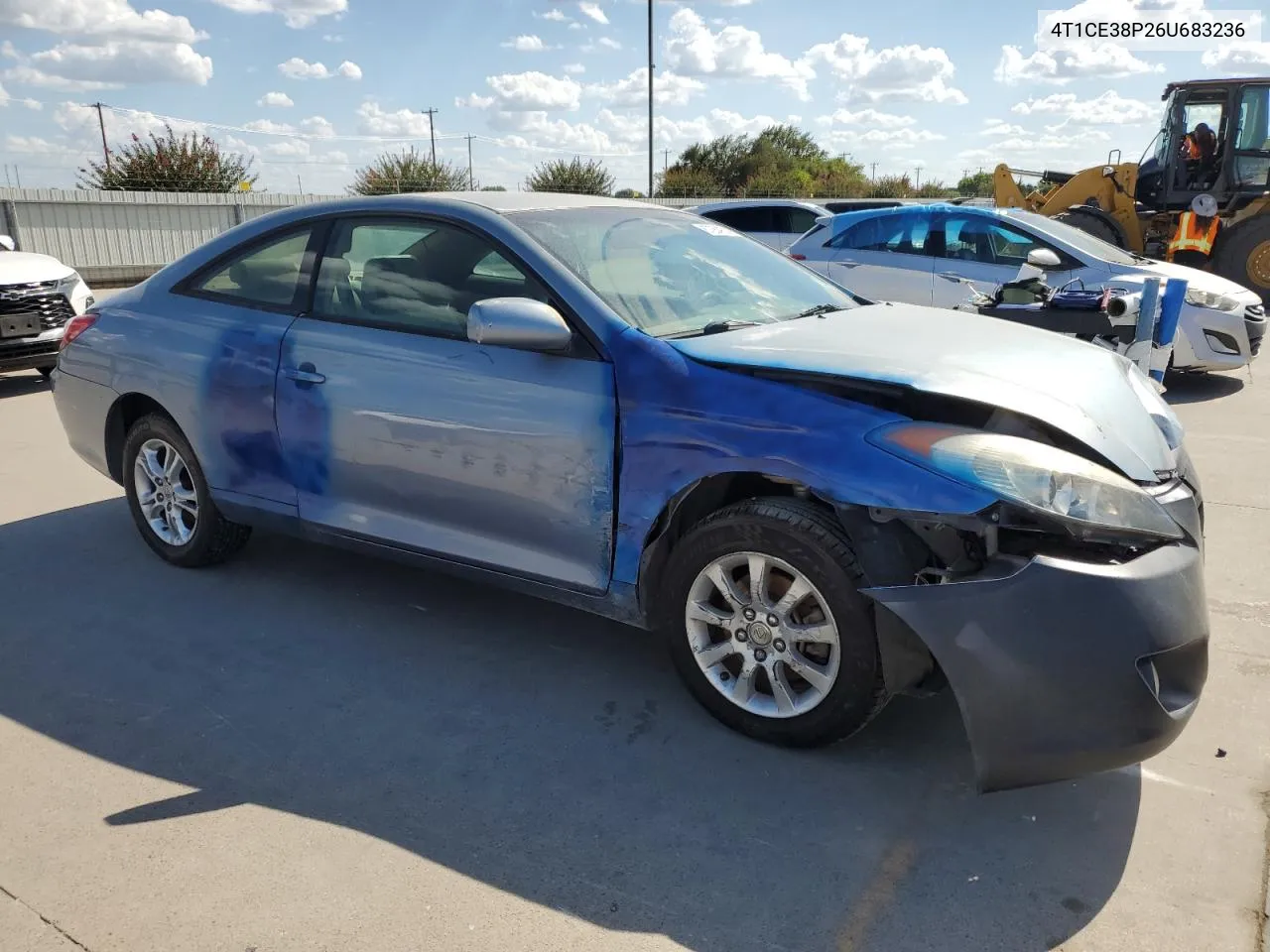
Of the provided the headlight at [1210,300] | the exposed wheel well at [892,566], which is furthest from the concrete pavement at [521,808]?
the headlight at [1210,300]

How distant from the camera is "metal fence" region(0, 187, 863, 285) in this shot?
1797 cm

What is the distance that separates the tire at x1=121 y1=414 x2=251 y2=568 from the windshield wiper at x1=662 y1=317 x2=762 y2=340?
7.57 ft

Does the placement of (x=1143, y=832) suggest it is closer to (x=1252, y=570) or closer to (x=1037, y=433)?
(x=1037, y=433)

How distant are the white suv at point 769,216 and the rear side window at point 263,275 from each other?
9.65 meters

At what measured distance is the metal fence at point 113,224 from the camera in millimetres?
17969

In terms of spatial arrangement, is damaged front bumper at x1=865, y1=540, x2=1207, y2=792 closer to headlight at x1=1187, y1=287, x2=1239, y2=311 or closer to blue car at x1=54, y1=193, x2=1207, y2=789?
blue car at x1=54, y1=193, x2=1207, y2=789

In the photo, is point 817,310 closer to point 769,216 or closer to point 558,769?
point 558,769

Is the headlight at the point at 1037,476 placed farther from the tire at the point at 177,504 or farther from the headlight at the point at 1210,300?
the headlight at the point at 1210,300

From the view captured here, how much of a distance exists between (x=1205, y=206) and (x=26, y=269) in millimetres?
13877

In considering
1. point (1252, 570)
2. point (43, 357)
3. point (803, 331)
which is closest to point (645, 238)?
point (803, 331)

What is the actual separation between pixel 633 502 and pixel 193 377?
2.19m

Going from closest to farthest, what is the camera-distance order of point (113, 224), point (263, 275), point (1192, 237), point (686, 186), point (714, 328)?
point (714, 328) → point (263, 275) → point (1192, 237) → point (113, 224) → point (686, 186)

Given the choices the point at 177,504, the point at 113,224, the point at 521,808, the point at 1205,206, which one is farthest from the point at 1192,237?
the point at 113,224

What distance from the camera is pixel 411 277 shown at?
12.3 ft
